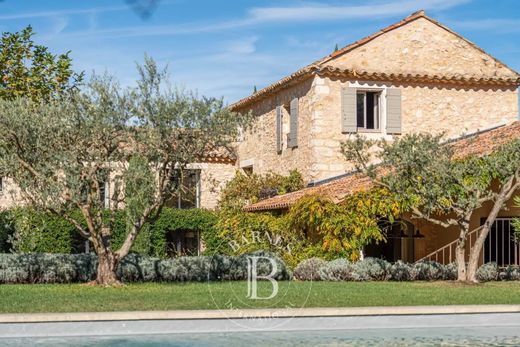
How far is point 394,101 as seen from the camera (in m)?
27.4

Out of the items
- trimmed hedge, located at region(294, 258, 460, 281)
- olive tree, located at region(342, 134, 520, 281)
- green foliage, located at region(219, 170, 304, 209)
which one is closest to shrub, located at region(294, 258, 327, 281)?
trimmed hedge, located at region(294, 258, 460, 281)

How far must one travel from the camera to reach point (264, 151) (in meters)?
31.5

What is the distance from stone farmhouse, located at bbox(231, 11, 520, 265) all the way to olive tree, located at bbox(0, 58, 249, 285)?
7.97 metres

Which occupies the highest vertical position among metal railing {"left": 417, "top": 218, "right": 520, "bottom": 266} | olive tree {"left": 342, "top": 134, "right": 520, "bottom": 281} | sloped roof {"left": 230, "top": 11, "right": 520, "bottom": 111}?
sloped roof {"left": 230, "top": 11, "right": 520, "bottom": 111}

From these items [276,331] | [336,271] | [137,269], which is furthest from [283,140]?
[276,331]

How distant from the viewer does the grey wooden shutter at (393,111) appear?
27250 mm

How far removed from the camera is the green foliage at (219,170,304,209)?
27656mm

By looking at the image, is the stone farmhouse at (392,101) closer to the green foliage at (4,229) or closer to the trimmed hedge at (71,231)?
the green foliage at (4,229)

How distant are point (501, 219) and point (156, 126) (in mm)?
10935

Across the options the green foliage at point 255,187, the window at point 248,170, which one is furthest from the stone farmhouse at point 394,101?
the window at point 248,170

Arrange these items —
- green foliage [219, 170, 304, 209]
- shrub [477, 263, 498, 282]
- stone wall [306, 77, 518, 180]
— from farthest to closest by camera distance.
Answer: green foliage [219, 170, 304, 209], stone wall [306, 77, 518, 180], shrub [477, 263, 498, 282]

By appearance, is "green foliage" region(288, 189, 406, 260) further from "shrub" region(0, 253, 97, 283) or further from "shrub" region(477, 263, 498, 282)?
"shrub" region(0, 253, 97, 283)

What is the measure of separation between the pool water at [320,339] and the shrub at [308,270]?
752cm

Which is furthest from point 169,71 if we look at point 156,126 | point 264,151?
point 264,151
